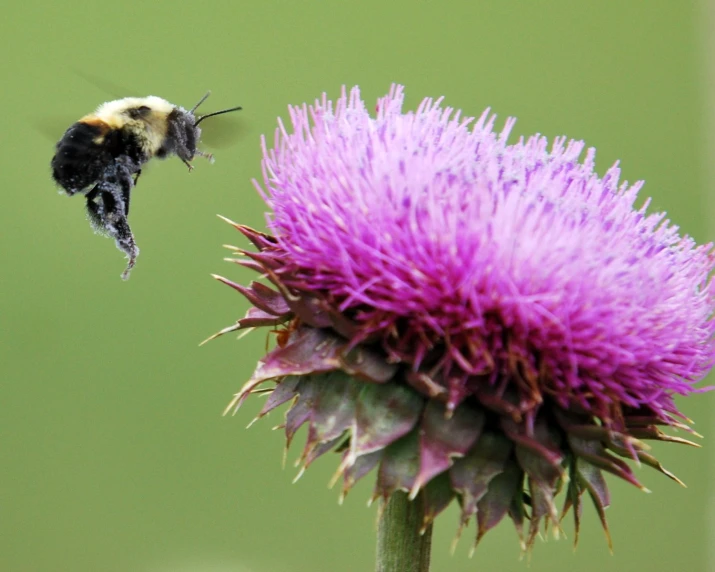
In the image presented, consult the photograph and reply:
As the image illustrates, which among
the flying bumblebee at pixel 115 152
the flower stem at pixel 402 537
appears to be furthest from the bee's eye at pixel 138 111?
the flower stem at pixel 402 537

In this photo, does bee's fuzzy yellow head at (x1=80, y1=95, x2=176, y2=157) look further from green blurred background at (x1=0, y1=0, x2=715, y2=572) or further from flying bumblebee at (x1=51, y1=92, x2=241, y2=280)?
green blurred background at (x1=0, y1=0, x2=715, y2=572)

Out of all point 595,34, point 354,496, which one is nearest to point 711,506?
point 354,496

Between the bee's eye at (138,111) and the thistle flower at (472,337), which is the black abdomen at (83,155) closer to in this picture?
the bee's eye at (138,111)

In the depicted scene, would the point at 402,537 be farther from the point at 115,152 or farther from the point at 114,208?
the point at 115,152

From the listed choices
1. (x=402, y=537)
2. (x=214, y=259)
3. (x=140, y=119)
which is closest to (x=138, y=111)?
(x=140, y=119)

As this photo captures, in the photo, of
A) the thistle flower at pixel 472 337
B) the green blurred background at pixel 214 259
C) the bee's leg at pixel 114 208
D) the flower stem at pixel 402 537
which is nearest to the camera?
the thistle flower at pixel 472 337

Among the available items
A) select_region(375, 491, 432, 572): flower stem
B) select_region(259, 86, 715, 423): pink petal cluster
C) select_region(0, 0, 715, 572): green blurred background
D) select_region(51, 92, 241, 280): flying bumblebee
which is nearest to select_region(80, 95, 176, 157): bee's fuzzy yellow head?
select_region(51, 92, 241, 280): flying bumblebee
